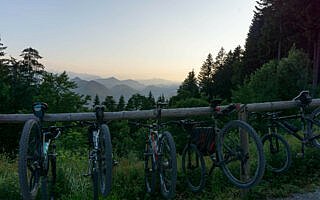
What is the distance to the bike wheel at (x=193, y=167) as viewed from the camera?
4.66 m

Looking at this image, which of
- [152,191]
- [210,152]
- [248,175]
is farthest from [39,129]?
[248,175]

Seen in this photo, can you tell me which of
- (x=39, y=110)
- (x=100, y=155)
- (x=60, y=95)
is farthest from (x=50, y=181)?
(x=60, y=95)

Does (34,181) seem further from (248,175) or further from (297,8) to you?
(297,8)

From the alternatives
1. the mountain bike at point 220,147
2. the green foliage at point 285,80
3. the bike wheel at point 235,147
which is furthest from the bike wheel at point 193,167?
the green foliage at point 285,80

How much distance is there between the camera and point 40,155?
3.93 meters

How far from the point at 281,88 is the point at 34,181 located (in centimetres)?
3589

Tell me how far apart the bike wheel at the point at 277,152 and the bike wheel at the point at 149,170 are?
1922 mm

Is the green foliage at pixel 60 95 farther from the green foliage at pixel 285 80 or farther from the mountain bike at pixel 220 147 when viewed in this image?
the mountain bike at pixel 220 147

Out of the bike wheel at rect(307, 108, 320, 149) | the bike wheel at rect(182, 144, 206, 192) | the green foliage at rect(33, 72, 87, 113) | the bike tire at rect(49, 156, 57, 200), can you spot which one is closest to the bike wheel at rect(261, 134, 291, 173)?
the bike wheel at rect(307, 108, 320, 149)

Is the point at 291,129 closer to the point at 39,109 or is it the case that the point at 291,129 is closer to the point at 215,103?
the point at 215,103

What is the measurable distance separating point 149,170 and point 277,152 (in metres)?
2.19

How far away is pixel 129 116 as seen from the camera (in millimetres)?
4668

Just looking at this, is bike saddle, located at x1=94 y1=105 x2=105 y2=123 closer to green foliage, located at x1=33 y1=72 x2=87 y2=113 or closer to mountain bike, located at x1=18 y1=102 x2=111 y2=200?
mountain bike, located at x1=18 y1=102 x2=111 y2=200

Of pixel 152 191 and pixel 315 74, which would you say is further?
pixel 315 74
